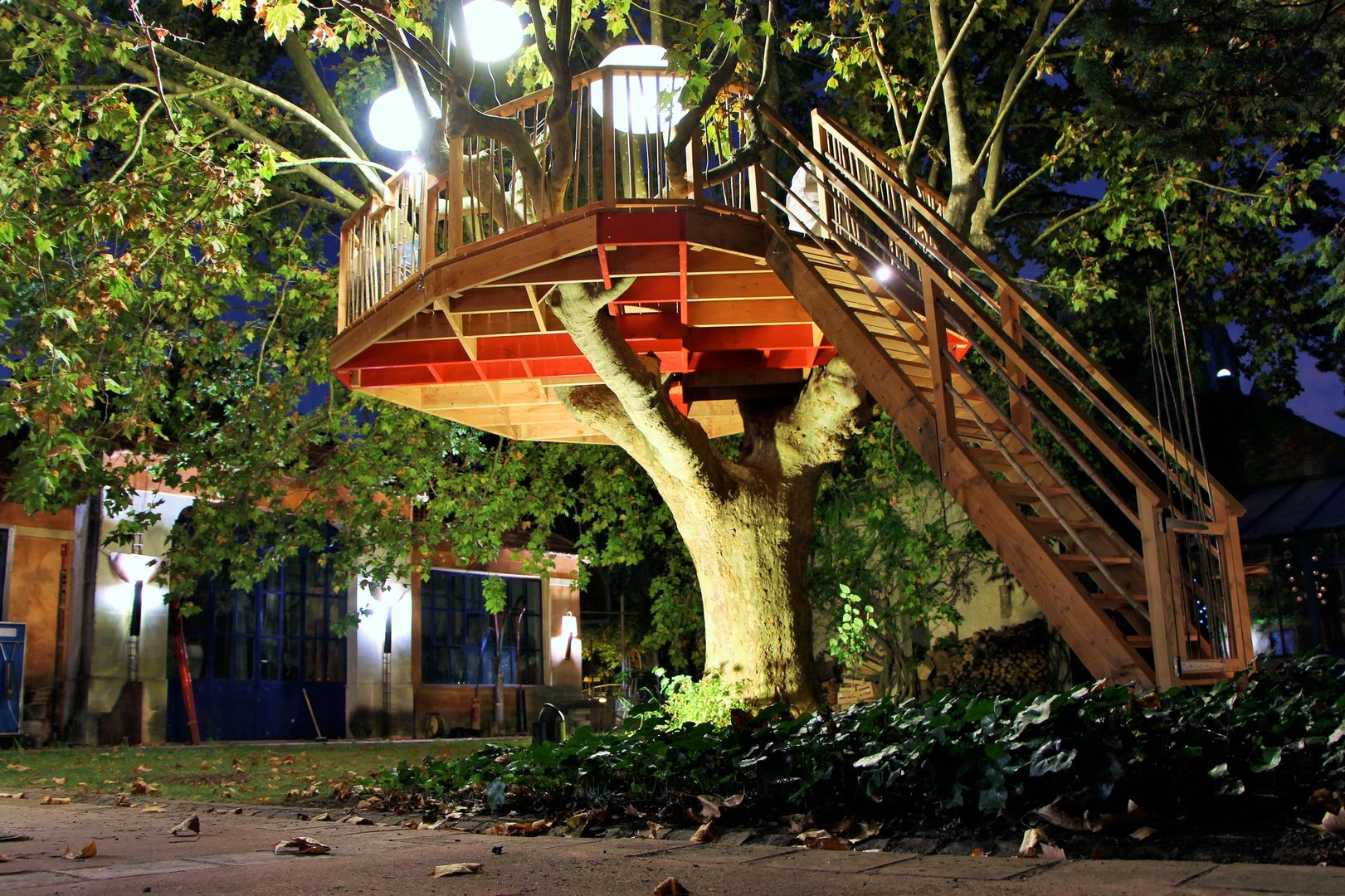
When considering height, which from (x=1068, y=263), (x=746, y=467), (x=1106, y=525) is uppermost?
(x=1068, y=263)

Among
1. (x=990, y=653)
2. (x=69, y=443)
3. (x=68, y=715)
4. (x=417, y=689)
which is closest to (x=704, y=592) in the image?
(x=69, y=443)

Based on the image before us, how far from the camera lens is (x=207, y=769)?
10.3 m

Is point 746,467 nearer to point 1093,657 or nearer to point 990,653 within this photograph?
point 1093,657

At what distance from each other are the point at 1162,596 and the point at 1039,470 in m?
2.41

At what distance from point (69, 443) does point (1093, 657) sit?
652cm

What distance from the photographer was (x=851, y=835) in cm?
440

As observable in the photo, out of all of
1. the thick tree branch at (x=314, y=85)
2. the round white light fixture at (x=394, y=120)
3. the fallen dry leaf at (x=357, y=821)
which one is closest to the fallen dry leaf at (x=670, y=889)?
the fallen dry leaf at (x=357, y=821)

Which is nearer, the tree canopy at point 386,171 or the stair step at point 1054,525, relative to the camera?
the stair step at point 1054,525

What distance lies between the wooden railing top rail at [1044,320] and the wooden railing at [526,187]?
105cm

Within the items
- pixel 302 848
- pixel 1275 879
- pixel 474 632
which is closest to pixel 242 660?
pixel 474 632

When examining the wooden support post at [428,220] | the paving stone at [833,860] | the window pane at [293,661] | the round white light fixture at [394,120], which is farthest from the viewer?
the window pane at [293,661]

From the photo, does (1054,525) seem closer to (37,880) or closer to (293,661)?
(37,880)

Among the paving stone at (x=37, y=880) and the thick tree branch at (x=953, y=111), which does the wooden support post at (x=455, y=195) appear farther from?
the paving stone at (x=37, y=880)

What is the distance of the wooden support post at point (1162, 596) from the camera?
5.43 metres
